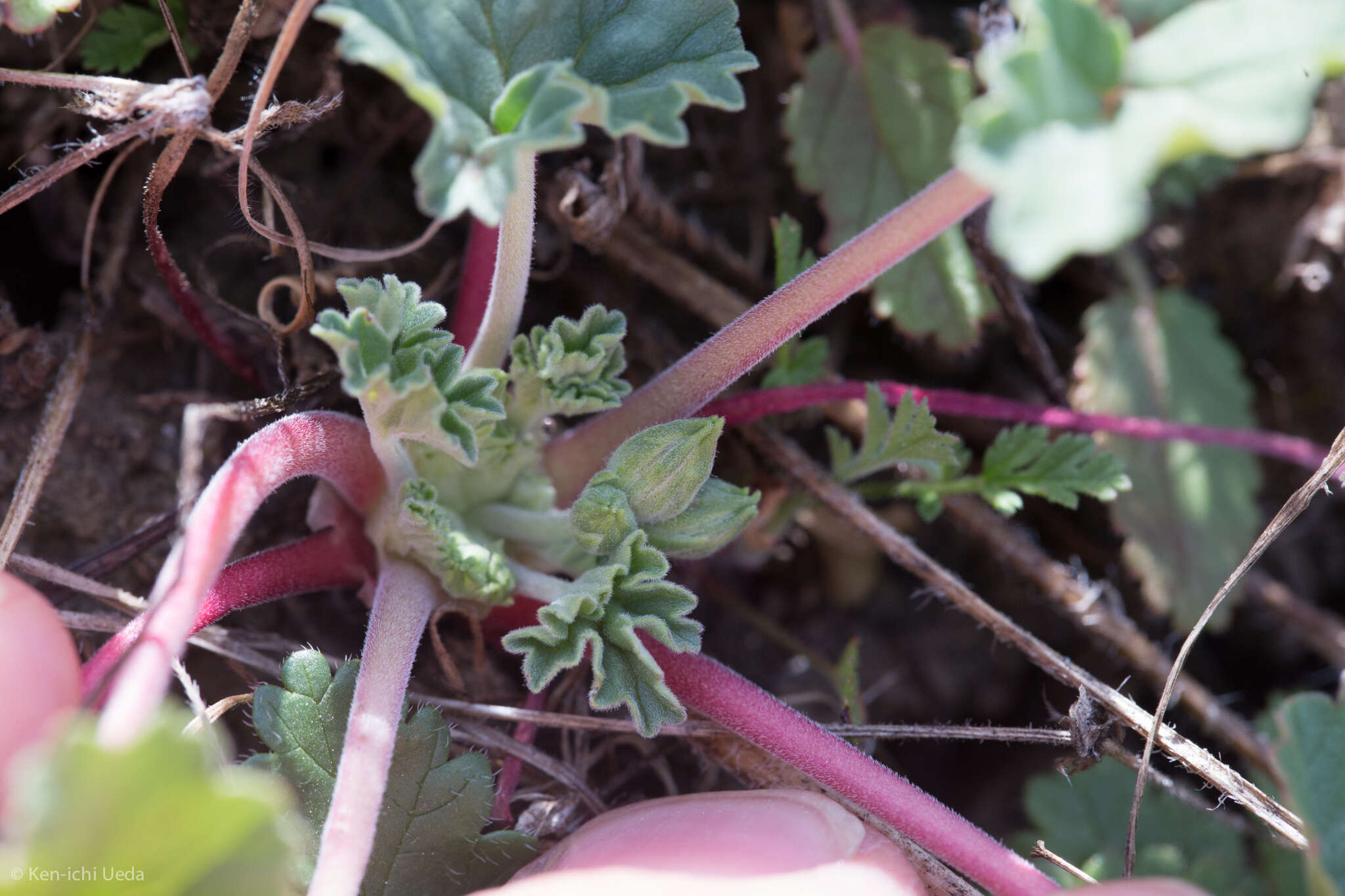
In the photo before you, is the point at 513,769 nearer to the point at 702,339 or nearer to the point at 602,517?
the point at 602,517

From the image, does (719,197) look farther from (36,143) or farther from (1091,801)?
(1091,801)

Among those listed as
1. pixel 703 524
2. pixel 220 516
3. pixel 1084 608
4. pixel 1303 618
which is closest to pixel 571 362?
pixel 703 524

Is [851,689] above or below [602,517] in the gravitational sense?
below

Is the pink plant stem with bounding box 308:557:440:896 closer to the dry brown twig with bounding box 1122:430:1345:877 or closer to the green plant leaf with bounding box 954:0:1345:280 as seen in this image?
the green plant leaf with bounding box 954:0:1345:280

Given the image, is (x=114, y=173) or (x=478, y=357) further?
(x=114, y=173)

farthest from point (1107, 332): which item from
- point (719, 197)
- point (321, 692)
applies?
point (321, 692)

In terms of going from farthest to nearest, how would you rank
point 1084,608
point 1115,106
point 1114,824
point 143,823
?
point 1114,824, point 1084,608, point 1115,106, point 143,823
